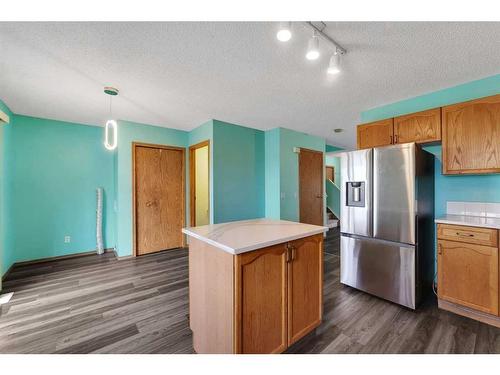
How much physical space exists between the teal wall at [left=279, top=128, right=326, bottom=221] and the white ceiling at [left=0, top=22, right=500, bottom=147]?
108 cm

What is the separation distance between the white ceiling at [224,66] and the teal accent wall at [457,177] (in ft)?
0.36

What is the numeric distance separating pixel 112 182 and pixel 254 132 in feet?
9.48

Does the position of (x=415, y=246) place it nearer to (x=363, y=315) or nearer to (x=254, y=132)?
(x=363, y=315)

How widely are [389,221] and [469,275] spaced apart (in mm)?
765

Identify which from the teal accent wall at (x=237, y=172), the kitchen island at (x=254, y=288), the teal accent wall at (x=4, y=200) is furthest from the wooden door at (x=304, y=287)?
the teal accent wall at (x=4, y=200)

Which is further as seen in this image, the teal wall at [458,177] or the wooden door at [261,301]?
the teal wall at [458,177]

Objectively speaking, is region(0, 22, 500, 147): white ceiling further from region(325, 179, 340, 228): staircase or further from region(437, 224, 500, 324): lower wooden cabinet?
region(325, 179, 340, 228): staircase

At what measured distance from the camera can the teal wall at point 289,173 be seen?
411 cm

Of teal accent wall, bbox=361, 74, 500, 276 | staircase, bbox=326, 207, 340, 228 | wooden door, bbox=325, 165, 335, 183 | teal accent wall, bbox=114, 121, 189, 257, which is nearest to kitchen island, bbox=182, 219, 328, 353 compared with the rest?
teal accent wall, bbox=361, 74, 500, 276

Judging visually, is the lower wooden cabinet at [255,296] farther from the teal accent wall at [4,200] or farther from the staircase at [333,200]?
the staircase at [333,200]

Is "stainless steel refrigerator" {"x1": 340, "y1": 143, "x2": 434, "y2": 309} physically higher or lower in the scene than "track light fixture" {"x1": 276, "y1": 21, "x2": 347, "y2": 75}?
lower

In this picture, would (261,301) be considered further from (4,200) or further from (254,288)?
(4,200)

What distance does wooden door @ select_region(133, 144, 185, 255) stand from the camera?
380 centimetres

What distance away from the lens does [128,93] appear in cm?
256
